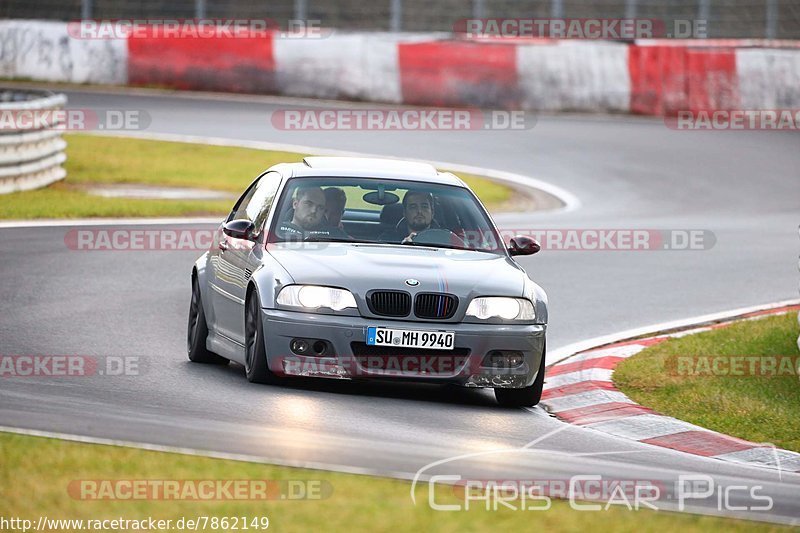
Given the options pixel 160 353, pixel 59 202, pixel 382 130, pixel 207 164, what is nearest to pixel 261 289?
pixel 160 353

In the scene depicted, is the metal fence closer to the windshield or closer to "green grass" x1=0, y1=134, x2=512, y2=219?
"green grass" x1=0, y1=134, x2=512, y2=219

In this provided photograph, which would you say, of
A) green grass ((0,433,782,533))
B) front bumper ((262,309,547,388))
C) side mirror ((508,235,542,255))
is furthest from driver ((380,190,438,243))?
green grass ((0,433,782,533))

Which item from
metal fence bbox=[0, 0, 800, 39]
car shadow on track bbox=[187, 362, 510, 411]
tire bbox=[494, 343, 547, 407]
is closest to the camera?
car shadow on track bbox=[187, 362, 510, 411]

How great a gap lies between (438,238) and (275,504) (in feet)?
14.1

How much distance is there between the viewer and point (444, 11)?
35.2 metres

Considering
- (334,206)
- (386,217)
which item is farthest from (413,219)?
(334,206)

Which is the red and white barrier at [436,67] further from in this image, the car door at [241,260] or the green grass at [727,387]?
the car door at [241,260]

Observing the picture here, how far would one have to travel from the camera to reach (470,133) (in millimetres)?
28375

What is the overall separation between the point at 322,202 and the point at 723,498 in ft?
13.4

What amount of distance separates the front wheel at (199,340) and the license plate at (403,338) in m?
1.88

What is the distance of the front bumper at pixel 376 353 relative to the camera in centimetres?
959

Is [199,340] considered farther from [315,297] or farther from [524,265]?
[524,265]

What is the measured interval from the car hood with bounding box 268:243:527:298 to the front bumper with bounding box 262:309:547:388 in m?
0.21

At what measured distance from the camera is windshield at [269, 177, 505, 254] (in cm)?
1060
